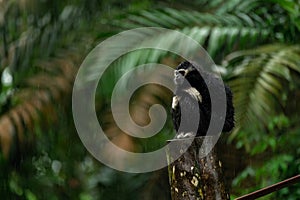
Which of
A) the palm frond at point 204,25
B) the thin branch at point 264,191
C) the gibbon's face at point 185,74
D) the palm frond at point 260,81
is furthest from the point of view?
the palm frond at point 204,25

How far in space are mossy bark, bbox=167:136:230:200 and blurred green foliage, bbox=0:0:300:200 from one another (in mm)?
1538

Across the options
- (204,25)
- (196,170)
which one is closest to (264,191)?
(196,170)

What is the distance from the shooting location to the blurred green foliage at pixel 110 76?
9.78ft

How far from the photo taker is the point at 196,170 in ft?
4.32

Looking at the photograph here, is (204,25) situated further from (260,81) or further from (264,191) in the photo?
(264,191)

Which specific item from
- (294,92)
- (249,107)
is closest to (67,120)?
(249,107)

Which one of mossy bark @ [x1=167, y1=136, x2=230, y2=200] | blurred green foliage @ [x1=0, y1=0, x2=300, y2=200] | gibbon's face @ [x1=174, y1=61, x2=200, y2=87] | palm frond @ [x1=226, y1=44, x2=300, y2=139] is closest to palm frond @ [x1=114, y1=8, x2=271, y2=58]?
blurred green foliage @ [x1=0, y1=0, x2=300, y2=200]

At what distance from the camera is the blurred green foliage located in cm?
298

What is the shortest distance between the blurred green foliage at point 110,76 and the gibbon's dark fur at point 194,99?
145cm

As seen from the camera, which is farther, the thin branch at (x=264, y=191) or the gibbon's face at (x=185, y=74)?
the gibbon's face at (x=185, y=74)

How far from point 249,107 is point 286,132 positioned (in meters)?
0.87

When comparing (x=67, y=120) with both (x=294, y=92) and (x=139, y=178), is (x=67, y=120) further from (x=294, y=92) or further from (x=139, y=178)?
(x=294, y=92)

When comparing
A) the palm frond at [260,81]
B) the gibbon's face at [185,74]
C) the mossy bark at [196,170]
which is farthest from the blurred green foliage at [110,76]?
the mossy bark at [196,170]

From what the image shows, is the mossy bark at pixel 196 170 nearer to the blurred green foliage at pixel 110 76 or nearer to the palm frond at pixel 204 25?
the blurred green foliage at pixel 110 76
